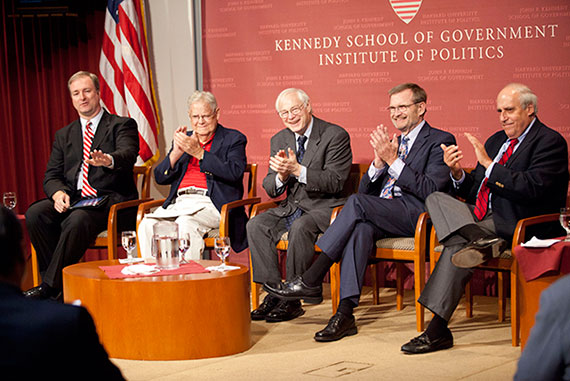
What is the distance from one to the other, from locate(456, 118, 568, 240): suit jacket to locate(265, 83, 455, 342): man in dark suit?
1.46ft

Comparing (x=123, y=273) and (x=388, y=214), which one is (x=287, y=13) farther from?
(x=123, y=273)

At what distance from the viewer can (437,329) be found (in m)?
3.89

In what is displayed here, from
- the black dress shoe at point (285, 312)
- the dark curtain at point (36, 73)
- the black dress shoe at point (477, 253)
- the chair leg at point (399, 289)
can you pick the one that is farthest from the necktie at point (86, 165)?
the black dress shoe at point (477, 253)

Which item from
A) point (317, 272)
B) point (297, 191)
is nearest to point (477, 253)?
point (317, 272)

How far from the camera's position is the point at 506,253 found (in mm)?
3990

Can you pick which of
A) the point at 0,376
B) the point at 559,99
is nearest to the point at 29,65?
the point at 559,99

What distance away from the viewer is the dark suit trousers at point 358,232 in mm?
4250

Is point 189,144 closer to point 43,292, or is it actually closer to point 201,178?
point 201,178

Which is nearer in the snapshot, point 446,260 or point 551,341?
point 551,341

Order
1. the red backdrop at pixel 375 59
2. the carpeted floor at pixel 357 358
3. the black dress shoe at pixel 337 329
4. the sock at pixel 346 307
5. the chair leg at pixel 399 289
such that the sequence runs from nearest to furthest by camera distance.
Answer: the carpeted floor at pixel 357 358
the black dress shoe at pixel 337 329
the sock at pixel 346 307
the chair leg at pixel 399 289
the red backdrop at pixel 375 59

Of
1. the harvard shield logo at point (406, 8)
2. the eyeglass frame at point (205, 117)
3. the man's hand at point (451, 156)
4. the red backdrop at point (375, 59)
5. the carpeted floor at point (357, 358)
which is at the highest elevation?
the harvard shield logo at point (406, 8)

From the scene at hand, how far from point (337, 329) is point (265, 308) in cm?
73

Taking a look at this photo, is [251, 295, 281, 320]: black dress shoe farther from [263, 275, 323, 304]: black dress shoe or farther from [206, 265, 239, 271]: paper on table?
[206, 265, 239, 271]: paper on table

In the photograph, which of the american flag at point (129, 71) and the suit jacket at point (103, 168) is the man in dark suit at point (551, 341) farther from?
the american flag at point (129, 71)
